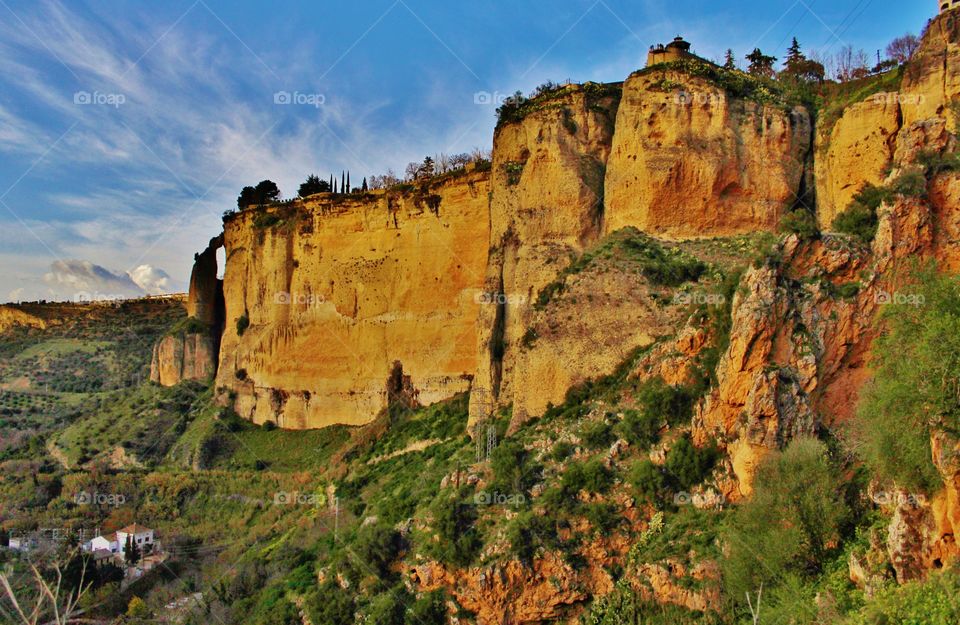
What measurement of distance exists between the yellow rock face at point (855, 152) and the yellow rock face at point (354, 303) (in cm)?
1451

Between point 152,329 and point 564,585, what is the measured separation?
194 ft

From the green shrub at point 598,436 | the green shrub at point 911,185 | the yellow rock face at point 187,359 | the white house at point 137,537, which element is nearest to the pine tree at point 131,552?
the white house at point 137,537

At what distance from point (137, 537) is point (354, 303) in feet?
49.9

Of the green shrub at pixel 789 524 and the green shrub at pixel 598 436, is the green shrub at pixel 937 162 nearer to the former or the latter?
the green shrub at pixel 789 524

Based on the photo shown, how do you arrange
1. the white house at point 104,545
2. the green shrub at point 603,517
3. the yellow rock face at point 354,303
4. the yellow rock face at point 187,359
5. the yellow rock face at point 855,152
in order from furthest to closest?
the yellow rock face at point 187,359
the yellow rock face at point 354,303
the white house at point 104,545
the yellow rock face at point 855,152
the green shrub at point 603,517

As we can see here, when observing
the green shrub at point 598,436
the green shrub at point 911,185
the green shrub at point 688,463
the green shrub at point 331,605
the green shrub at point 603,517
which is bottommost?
the green shrub at point 331,605

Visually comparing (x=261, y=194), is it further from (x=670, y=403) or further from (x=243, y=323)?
(x=670, y=403)

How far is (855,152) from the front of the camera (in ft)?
87.4

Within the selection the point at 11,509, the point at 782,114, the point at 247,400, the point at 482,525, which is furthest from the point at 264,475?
the point at 782,114

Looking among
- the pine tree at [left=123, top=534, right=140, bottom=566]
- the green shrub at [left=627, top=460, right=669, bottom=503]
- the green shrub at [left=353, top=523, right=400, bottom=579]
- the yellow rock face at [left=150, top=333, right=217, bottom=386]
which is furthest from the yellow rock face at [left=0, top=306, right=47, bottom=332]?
the green shrub at [left=627, top=460, right=669, bottom=503]

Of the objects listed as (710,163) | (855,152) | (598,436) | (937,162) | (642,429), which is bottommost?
(598,436)

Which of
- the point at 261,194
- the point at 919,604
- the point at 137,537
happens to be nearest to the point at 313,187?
the point at 261,194

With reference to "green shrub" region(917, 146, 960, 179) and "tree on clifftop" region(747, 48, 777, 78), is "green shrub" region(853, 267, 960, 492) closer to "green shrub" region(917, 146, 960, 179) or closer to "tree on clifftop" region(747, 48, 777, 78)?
"green shrub" region(917, 146, 960, 179)

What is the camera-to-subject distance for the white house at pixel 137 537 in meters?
36.9
